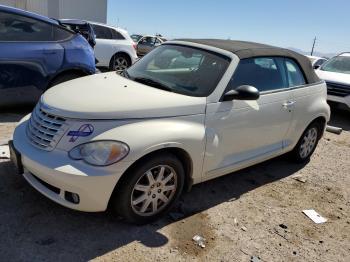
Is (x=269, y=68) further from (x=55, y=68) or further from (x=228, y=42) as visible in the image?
(x=55, y=68)

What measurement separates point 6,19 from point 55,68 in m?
0.96

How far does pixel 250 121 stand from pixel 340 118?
6.53m

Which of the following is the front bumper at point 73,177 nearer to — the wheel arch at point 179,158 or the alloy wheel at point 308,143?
the wheel arch at point 179,158

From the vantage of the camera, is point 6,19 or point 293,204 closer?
point 293,204

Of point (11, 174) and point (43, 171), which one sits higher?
point (43, 171)

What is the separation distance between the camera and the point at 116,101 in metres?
3.44

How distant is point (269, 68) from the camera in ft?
15.4

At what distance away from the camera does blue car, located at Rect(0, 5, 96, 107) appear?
224 inches

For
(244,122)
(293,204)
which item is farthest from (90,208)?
(293,204)

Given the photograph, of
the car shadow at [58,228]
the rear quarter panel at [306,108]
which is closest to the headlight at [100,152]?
the car shadow at [58,228]

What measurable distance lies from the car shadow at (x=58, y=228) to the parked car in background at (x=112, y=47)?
7.66 metres

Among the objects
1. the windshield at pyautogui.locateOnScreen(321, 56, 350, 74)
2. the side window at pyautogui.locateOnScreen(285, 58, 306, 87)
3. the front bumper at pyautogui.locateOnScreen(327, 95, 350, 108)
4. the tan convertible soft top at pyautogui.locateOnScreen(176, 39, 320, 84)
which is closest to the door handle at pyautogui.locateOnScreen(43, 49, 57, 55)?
the tan convertible soft top at pyautogui.locateOnScreen(176, 39, 320, 84)

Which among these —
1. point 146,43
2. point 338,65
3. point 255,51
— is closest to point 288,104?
point 255,51

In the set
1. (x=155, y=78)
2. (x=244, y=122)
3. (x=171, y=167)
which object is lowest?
(x=171, y=167)
